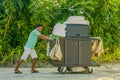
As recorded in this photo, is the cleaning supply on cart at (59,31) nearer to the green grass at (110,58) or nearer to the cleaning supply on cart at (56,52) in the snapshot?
the cleaning supply on cart at (56,52)

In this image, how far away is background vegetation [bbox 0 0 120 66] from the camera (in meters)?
17.0

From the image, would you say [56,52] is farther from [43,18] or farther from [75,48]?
[43,18]

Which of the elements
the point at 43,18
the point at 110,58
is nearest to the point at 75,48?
the point at 43,18

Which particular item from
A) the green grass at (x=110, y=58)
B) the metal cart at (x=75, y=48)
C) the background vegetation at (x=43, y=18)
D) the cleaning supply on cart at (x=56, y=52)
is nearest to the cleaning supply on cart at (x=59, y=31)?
the metal cart at (x=75, y=48)

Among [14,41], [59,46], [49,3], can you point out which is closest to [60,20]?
[49,3]

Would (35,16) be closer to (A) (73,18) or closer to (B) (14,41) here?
(B) (14,41)

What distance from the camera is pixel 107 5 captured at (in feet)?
58.7

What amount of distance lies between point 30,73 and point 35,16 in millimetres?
3361

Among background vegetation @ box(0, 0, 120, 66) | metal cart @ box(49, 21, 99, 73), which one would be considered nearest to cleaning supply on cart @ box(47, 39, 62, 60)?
metal cart @ box(49, 21, 99, 73)

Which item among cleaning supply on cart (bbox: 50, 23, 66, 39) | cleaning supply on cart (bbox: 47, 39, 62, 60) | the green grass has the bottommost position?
the green grass

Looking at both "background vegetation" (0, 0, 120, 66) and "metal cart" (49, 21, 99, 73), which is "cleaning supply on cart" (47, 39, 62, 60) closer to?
"metal cart" (49, 21, 99, 73)

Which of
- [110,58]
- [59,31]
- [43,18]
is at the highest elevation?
[43,18]

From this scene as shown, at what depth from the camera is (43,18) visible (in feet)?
56.0

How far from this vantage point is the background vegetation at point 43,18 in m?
17.0
